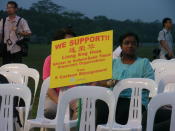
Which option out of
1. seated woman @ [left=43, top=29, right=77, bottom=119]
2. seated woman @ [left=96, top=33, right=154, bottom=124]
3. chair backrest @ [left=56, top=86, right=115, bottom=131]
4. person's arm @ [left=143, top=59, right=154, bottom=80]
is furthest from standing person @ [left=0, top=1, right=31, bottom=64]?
chair backrest @ [left=56, top=86, right=115, bottom=131]

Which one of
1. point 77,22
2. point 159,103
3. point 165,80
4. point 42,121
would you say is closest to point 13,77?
point 42,121

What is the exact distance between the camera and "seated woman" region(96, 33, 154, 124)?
5.52m

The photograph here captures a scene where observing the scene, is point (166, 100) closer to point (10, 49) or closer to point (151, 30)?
point (10, 49)

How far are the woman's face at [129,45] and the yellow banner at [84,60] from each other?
1.17 m

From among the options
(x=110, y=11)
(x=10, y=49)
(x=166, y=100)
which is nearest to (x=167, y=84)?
(x=166, y=100)

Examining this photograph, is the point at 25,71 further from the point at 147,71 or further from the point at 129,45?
the point at 147,71

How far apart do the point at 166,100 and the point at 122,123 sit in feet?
3.68

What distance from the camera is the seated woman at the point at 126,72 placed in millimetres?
5520

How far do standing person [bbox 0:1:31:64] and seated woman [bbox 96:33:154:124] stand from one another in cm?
291

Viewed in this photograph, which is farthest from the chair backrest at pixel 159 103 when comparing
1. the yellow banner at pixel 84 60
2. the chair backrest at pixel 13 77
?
the chair backrest at pixel 13 77

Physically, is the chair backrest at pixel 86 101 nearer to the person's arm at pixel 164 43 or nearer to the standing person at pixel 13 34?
the standing person at pixel 13 34

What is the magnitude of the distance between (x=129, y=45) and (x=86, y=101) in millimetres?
1153

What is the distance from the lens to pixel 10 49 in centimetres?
852

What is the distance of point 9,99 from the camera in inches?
208
